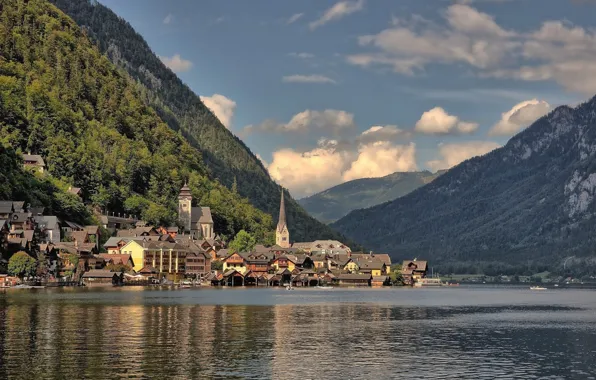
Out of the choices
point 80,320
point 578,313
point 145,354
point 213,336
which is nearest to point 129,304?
point 80,320

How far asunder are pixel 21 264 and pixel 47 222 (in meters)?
32.7

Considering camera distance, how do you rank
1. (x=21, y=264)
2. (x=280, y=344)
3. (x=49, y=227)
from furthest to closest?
(x=49, y=227), (x=21, y=264), (x=280, y=344)

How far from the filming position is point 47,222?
196500 mm

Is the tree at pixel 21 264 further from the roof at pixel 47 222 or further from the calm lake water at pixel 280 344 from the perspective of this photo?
the calm lake water at pixel 280 344

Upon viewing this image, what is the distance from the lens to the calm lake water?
55719 millimetres

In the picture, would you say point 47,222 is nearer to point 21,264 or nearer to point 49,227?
point 49,227

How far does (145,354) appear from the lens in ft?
202

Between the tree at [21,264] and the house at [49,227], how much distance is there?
82.6ft

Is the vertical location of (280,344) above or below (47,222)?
below

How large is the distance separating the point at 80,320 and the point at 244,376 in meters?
37.6

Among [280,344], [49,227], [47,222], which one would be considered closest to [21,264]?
[49,227]

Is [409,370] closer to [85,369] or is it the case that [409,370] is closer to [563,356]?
[563,356]

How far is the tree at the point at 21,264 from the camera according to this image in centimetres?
16438

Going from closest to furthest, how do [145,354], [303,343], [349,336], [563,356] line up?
[145,354], [563,356], [303,343], [349,336]
